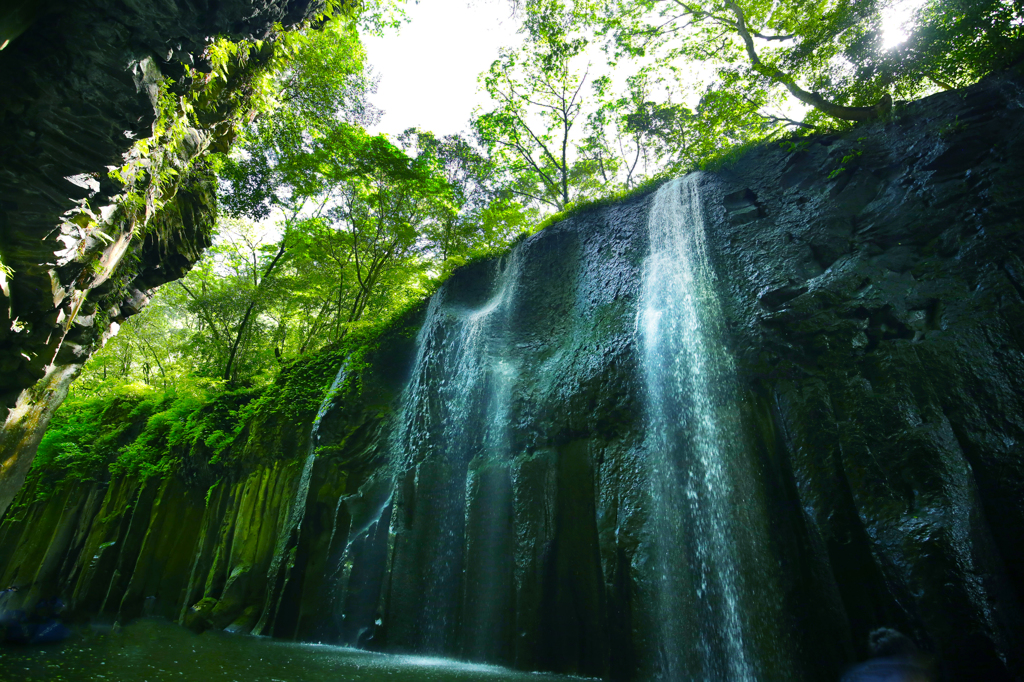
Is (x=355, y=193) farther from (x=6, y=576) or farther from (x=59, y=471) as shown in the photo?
(x=6, y=576)

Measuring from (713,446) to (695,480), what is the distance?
0.48 metres

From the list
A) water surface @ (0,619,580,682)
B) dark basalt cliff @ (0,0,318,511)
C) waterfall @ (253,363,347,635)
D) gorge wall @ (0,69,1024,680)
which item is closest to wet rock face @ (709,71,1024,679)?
gorge wall @ (0,69,1024,680)

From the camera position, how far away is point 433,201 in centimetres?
1510

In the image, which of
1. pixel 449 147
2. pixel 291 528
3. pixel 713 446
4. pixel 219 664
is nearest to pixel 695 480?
pixel 713 446

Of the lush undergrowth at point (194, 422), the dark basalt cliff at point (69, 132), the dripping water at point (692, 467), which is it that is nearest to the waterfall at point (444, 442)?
the lush undergrowth at point (194, 422)

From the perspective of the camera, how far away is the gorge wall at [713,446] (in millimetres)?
4414

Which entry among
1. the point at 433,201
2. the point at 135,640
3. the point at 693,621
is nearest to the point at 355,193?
the point at 433,201

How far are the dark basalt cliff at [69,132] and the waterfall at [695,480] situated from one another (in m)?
7.02

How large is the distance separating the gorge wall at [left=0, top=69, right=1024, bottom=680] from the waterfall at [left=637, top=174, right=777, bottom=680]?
3 centimetres

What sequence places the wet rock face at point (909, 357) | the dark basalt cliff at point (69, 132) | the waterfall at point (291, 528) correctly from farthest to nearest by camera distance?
the waterfall at point (291, 528) < the dark basalt cliff at point (69, 132) < the wet rock face at point (909, 357)

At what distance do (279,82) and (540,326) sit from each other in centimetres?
926

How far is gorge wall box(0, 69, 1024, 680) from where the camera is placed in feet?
14.5

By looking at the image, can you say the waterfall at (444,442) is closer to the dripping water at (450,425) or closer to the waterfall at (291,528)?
the dripping water at (450,425)

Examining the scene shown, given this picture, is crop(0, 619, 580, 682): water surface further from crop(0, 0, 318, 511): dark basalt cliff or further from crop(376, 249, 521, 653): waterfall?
crop(0, 0, 318, 511): dark basalt cliff
